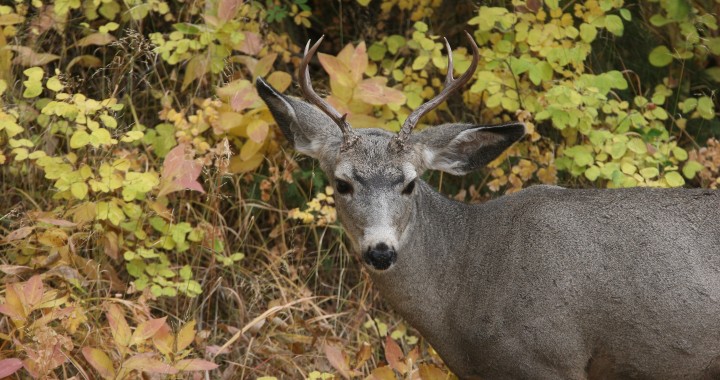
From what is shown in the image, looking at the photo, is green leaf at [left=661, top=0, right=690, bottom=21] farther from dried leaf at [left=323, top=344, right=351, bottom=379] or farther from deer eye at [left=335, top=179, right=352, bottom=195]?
dried leaf at [left=323, top=344, right=351, bottom=379]

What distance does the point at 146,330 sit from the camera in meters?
4.96

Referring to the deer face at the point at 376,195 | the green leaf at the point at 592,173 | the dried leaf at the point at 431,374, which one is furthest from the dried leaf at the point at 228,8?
the dried leaf at the point at 431,374

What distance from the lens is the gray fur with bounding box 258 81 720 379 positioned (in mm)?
4840

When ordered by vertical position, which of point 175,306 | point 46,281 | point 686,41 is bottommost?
point 175,306

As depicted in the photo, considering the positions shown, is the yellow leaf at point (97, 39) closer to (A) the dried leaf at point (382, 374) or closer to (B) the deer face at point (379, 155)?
(B) the deer face at point (379, 155)

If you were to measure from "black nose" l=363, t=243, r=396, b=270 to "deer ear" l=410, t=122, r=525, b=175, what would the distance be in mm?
727

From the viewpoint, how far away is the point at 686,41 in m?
6.75

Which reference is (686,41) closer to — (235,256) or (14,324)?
(235,256)

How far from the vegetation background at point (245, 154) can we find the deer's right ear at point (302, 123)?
32 cm

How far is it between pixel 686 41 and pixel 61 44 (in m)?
4.07

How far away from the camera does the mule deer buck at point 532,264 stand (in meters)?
4.84

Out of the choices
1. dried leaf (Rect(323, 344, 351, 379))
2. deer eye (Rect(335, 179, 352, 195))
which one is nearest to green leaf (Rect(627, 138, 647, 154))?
deer eye (Rect(335, 179, 352, 195))

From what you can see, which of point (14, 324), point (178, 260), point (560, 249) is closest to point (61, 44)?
point (178, 260)

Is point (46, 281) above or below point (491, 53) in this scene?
below
